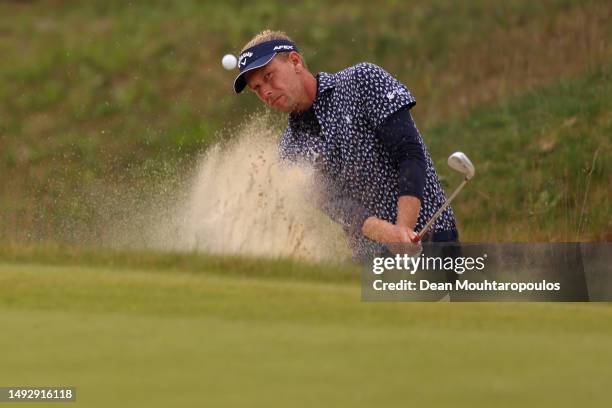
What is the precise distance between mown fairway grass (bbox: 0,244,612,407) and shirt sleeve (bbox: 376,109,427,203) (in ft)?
2.43

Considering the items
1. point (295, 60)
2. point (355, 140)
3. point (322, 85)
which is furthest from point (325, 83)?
point (355, 140)

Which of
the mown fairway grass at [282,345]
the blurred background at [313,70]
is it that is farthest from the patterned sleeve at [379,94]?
the blurred background at [313,70]

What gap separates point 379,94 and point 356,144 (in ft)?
0.88

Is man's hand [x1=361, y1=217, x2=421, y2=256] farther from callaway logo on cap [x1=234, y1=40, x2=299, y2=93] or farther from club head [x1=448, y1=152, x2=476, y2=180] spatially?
callaway logo on cap [x1=234, y1=40, x2=299, y2=93]

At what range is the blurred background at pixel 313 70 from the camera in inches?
408

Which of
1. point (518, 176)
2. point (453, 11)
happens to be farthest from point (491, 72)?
point (518, 176)

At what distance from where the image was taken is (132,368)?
3.12 m

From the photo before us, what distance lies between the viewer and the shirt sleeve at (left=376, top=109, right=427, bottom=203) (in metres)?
5.10

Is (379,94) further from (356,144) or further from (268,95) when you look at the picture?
(268,95)

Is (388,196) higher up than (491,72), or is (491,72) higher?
(491,72)

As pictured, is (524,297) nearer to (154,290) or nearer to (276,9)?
(154,290)

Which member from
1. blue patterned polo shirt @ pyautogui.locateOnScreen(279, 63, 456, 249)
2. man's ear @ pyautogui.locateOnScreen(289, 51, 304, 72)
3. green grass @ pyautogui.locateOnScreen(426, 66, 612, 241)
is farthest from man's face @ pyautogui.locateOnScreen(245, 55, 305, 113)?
green grass @ pyautogui.locateOnScreen(426, 66, 612, 241)

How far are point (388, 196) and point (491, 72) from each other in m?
8.59

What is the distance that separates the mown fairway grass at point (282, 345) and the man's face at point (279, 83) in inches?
41.0
